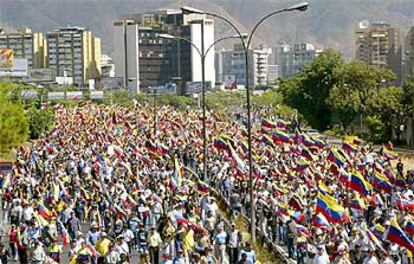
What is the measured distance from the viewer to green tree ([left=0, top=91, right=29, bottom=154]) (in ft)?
189

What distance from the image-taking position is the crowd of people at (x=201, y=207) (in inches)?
775

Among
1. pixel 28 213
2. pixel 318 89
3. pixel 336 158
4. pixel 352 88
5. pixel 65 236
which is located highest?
pixel 352 88

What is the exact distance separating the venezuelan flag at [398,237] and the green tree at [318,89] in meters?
69.6

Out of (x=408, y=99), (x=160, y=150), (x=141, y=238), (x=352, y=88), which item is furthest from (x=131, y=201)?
(x=352, y=88)

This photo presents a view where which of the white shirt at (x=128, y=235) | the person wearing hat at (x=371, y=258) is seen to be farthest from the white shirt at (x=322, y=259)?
the white shirt at (x=128, y=235)

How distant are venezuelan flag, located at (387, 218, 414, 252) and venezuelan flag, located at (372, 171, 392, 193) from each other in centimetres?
900

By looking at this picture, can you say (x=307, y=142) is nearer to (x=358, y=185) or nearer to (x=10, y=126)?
(x=358, y=185)

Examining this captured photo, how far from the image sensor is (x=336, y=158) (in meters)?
32.6

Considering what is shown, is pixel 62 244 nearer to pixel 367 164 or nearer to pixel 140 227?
pixel 140 227

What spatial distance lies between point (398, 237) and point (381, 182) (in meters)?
9.37

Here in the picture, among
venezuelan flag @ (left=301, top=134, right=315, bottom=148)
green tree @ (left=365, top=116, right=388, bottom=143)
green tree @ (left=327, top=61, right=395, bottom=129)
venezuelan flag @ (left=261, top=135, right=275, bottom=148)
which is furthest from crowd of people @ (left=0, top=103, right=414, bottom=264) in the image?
green tree @ (left=327, top=61, right=395, bottom=129)

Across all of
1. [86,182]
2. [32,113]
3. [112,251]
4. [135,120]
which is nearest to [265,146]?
[86,182]

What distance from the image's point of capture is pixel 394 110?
228 feet

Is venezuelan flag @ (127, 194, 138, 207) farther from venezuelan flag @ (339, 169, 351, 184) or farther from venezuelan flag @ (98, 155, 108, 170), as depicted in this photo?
venezuelan flag @ (98, 155, 108, 170)
